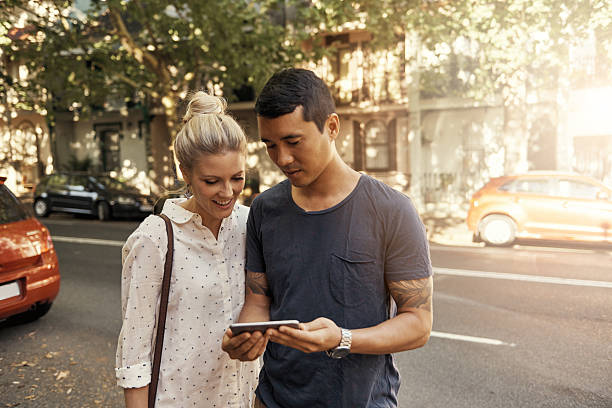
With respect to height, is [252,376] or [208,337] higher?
[208,337]

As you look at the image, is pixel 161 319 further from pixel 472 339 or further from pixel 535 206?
pixel 535 206

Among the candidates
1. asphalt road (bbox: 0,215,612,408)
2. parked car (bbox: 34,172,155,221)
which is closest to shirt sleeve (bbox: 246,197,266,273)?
asphalt road (bbox: 0,215,612,408)

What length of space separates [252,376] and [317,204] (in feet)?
3.05

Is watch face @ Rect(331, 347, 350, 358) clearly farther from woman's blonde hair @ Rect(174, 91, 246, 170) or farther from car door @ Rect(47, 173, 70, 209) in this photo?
car door @ Rect(47, 173, 70, 209)

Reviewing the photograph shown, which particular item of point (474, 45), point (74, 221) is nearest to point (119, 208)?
point (74, 221)

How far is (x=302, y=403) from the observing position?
1808 millimetres

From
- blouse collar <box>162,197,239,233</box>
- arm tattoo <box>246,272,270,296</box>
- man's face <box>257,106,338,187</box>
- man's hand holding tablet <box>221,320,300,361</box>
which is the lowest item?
man's hand holding tablet <box>221,320,300,361</box>

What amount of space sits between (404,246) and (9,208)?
547 centimetres

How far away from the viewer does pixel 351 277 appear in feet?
5.84

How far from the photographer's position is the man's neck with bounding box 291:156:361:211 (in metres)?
1.88

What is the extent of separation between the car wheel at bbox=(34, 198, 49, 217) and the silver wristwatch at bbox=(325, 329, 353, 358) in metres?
18.5

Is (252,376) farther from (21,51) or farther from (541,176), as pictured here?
(21,51)

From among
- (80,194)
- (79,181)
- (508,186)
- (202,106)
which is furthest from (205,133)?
(79,181)

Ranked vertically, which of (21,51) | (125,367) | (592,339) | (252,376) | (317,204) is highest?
(21,51)
